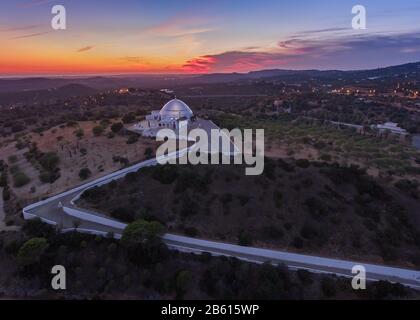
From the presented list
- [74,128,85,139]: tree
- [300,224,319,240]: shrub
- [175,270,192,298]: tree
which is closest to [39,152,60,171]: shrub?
[74,128,85,139]: tree

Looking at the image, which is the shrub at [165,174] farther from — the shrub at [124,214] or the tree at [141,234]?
the tree at [141,234]

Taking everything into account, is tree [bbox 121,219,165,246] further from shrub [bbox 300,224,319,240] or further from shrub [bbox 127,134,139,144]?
shrub [bbox 127,134,139,144]

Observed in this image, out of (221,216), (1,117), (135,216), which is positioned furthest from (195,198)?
(1,117)

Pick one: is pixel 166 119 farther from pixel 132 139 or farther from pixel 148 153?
pixel 148 153

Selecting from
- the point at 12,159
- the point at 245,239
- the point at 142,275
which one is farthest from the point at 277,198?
the point at 12,159

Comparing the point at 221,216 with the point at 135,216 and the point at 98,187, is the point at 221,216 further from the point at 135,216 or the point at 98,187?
the point at 98,187
